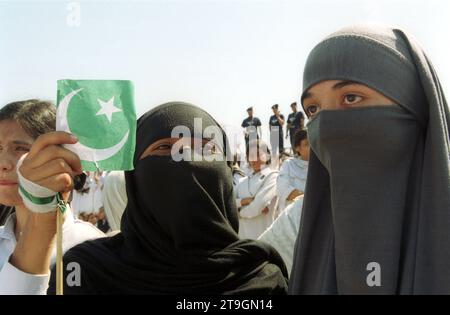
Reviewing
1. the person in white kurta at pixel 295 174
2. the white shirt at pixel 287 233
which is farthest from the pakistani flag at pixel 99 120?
the person in white kurta at pixel 295 174

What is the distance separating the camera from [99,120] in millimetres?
1752

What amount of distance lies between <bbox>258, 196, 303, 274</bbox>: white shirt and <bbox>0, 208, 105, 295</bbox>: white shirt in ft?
2.57

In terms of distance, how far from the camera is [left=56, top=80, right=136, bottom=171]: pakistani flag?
172cm

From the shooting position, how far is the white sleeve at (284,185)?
614 cm

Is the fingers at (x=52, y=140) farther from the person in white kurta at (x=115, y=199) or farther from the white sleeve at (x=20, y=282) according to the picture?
the person in white kurta at (x=115, y=199)

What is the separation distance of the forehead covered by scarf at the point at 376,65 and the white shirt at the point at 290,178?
14.0 ft

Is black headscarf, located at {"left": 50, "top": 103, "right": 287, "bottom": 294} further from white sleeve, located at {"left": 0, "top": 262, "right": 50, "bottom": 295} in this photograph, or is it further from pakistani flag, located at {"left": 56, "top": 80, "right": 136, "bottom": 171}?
pakistani flag, located at {"left": 56, "top": 80, "right": 136, "bottom": 171}

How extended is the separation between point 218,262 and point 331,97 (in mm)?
696

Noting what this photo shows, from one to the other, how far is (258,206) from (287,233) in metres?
4.15

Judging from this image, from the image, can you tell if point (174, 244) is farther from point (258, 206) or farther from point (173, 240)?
point (258, 206)

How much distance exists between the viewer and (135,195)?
220 centimetres

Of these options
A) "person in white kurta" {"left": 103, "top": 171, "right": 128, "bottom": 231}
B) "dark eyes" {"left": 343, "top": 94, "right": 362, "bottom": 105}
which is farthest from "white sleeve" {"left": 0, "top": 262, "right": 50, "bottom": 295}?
"person in white kurta" {"left": 103, "top": 171, "right": 128, "bottom": 231}

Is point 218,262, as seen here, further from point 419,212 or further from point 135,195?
A: point 419,212
